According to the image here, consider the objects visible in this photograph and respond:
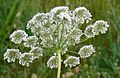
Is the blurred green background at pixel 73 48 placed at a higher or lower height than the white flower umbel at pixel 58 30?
higher

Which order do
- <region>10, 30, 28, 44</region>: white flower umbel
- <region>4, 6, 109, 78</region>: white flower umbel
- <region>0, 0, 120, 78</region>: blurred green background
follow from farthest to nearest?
<region>0, 0, 120, 78</region>: blurred green background → <region>10, 30, 28, 44</region>: white flower umbel → <region>4, 6, 109, 78</region>: white flower umbel

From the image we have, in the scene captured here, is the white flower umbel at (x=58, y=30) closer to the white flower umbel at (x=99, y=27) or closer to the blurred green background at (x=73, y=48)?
the white flower umbel at (x=99, y=27)

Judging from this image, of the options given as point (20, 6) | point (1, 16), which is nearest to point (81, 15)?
point (20, 6)

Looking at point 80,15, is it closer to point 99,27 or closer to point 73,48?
point 99,27

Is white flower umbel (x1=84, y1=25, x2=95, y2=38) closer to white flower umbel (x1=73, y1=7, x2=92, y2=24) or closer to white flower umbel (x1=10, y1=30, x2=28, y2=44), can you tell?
white flower umbel (x1=73, y1=7, x2=92, y2=24)

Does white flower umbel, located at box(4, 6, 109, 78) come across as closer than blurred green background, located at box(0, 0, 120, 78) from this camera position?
Yes

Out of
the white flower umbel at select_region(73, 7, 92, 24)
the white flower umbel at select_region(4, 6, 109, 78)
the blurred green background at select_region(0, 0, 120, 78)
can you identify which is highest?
the blurred green background at select_region(0, 0, 120, 78)

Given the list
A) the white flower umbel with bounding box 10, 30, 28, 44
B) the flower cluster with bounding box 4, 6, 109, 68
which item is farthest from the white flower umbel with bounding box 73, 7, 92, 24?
the white flower umbel with bounding box 10, 30, 28, 44

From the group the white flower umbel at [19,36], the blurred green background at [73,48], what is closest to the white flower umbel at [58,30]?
the white flower umbel at [19,36]
